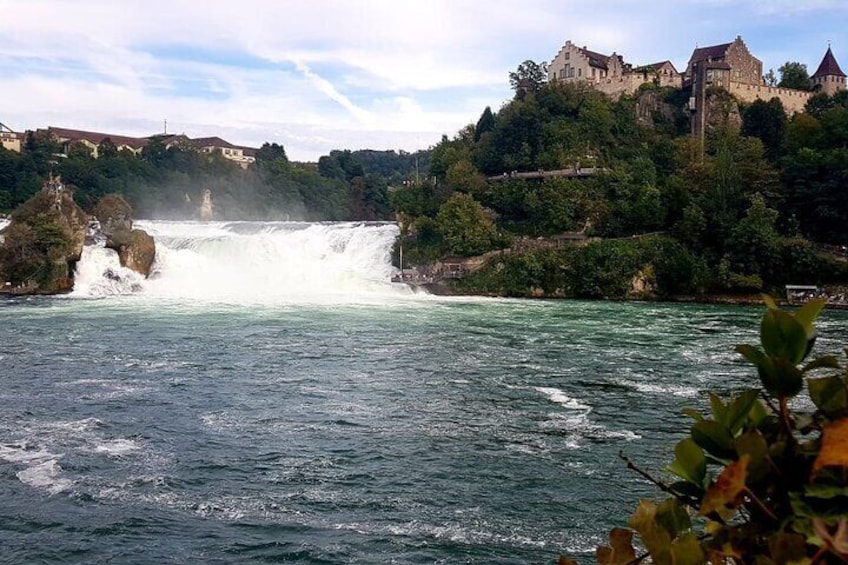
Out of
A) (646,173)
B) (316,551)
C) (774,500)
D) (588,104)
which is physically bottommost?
(316,551)

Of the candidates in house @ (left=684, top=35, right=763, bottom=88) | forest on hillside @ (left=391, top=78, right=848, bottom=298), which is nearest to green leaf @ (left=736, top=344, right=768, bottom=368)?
forest on hillside @ (left=391, top=78, right=848, bottom=298)

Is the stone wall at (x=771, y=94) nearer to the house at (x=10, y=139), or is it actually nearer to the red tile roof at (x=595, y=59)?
the red tile roof at (x=595, y=59)

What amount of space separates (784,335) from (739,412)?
0.79 ft

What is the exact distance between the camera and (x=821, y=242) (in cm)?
3556

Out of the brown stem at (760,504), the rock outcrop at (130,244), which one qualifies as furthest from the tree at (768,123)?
the brown stem at (760,504)

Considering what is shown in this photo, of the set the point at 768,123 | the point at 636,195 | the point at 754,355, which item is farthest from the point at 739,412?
the point at 768,123

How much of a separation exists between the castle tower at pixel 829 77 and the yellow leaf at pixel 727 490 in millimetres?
57165

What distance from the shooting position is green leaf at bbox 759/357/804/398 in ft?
6.42

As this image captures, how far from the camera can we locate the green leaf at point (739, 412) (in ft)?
6.64

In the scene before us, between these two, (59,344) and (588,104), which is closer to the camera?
(59,344)

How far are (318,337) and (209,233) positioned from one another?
2141 centimetres

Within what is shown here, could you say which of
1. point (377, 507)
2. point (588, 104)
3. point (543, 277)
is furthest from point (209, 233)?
point (377, 507)

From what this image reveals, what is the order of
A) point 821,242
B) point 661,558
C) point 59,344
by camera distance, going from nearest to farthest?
1. point 661,558
2. point 59,344
3. point 821,242

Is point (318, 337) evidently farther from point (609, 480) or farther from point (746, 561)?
point (746, 561)
